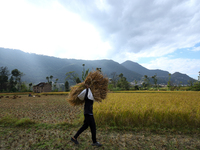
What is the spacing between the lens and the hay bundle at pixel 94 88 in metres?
4.07

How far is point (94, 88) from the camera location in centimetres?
408

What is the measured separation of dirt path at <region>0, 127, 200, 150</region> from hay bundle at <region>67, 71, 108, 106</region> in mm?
1290

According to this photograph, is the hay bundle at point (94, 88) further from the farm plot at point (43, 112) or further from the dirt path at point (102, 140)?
the farm plot at point (43, 112)

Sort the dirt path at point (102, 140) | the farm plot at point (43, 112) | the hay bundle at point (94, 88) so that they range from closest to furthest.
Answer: the dirt path at point (102, 140) → the hay bundle at point (94, 88) → the farm plot at point (43, 112)

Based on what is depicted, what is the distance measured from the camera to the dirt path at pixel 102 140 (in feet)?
11.5

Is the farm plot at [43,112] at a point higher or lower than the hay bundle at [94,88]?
lower

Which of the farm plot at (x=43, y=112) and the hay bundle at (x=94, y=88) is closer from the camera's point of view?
the hay bundle at (x=94, y=88)

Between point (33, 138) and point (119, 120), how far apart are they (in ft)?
11.4

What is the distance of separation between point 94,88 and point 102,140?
1763 mm

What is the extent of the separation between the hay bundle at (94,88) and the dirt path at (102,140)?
1290 mm

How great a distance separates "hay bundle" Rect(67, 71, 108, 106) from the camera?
4074 mm

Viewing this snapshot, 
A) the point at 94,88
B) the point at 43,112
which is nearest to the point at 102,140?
the point at 94,88

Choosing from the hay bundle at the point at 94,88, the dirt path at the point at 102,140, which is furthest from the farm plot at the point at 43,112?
the hay bundle at the point at 94,88

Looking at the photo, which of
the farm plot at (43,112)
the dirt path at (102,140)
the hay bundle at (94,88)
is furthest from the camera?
the farm plot at (43,112)
